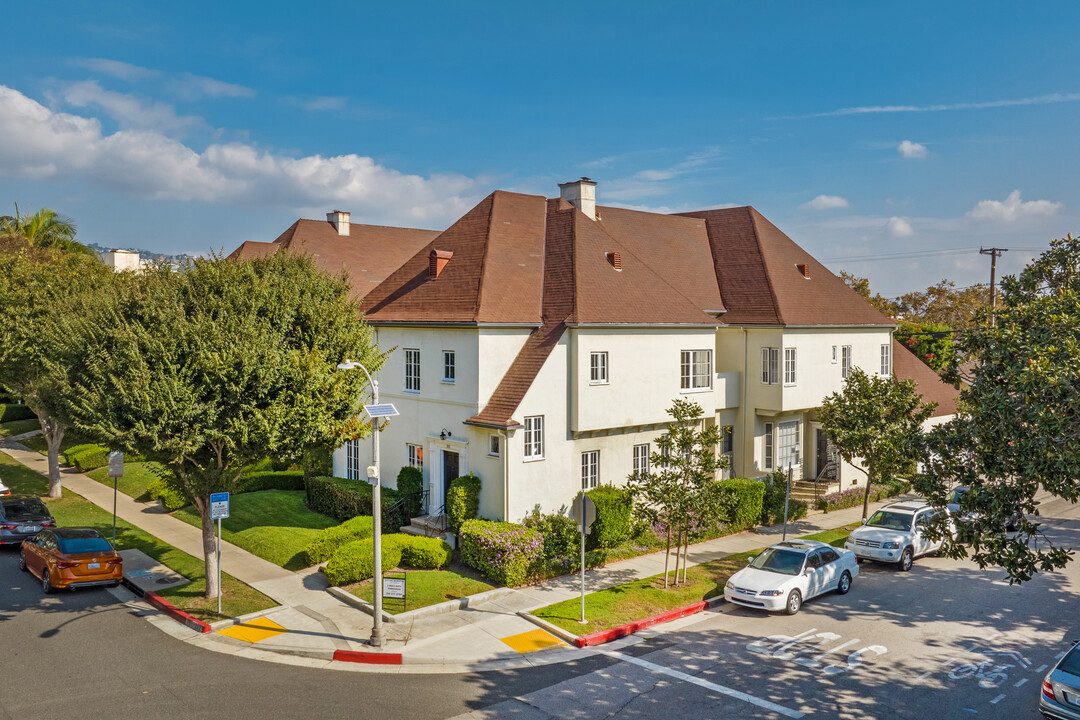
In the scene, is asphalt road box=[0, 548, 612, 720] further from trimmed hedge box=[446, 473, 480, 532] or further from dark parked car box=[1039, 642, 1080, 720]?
trimmed hedge box=[446, 473, 480, 532]

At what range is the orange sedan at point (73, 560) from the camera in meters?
19.2

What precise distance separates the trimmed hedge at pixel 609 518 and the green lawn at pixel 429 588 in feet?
14.1

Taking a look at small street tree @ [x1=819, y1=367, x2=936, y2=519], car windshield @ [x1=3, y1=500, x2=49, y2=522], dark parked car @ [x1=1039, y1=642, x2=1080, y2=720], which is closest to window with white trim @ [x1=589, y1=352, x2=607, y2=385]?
small street tree @ [x1=819, y1=367, x2=936, y2=519]

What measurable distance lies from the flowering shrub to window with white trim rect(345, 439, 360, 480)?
29.5 ft

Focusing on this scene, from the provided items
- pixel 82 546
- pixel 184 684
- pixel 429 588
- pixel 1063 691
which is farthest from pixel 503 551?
pixel 1063 691

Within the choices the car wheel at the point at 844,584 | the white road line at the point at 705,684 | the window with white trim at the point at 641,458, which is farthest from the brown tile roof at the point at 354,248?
the car wheel at the point at 844,584

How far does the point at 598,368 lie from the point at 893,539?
33.9ft

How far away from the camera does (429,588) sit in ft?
62.3

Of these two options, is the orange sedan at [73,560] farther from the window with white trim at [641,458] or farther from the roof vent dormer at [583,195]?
the roof vent dormer at [583,195]

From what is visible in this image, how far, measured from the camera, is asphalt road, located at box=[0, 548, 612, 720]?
12.8 m

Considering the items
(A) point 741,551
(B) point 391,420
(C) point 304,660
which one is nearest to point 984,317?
(A) point 741,551

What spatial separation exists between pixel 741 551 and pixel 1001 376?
12746 mm

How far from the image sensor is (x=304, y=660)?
1536 cm

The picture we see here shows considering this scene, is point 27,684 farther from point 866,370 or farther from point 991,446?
point 866,370
